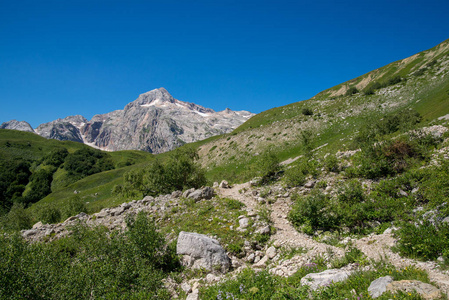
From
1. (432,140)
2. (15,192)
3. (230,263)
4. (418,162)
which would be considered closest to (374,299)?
(230,263)

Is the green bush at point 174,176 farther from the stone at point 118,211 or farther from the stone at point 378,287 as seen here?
the stone at point 378,287

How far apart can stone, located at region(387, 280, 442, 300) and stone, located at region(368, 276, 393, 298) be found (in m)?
0.15

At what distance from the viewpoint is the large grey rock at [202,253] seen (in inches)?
438

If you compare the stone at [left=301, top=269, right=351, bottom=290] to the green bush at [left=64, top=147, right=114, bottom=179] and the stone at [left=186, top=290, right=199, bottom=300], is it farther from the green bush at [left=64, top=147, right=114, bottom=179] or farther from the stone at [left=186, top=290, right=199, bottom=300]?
the green bush at [left=64, top=147, right=114, bottom=179]

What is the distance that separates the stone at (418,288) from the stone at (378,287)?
0.15 meters

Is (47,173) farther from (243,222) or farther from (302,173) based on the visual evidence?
(302,173)

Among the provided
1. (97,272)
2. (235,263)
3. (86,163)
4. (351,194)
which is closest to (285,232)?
(235,263)

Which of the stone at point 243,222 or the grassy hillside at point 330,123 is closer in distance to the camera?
the stone at point 243,222

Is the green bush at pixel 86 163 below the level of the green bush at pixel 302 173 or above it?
above

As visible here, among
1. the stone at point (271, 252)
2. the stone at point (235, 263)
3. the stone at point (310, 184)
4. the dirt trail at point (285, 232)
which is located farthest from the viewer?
the stone at point (310, 184)

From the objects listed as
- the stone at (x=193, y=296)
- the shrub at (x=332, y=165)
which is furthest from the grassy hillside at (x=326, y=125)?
the stone at (x=193, y=296)

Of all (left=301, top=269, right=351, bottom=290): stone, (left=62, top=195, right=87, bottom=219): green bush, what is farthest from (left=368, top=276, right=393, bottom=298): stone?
(left=62, top=195, right=87, bottom=219): green bush

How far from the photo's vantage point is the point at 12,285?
8.80 meters

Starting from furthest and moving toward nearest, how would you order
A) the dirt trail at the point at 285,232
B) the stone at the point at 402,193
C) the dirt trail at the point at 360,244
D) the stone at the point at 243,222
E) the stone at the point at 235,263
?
the stone at the point at 243,222 → the stone at the point at 402,193 → the stone at the point at 235,263 → the dirt trail at the point at 285,232 → the dirt trail at the point at 360,244
